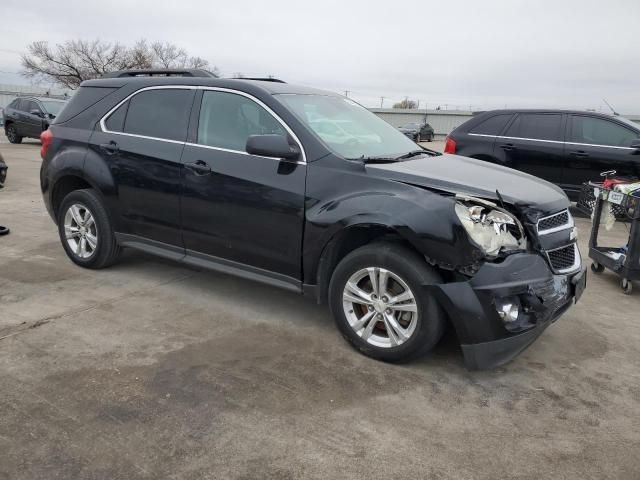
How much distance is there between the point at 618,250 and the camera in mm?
5316

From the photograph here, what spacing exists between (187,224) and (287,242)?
970 mm

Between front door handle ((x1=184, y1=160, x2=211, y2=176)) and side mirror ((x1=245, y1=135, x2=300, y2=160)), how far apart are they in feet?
1.72

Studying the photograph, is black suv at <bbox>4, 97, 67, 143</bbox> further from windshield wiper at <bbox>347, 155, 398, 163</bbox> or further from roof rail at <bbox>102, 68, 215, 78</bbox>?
windshield wiper at <bbox>347, 155, 398, 163</bbox>

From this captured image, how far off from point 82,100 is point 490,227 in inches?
156

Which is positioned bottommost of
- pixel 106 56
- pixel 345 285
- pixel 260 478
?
pixel 260 478

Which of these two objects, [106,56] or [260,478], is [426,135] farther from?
[260,478]

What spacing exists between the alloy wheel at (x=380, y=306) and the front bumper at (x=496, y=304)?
0.25 metres

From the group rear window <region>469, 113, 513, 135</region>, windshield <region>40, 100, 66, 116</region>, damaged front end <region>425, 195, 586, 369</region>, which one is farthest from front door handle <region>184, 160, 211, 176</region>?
windshield <region>40, 100, 66, 116</region>

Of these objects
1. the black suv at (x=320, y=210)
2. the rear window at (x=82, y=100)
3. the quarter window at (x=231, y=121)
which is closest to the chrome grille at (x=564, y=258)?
the black suv at (x=320, y=210)

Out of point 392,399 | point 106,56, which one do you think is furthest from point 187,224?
point 106,56

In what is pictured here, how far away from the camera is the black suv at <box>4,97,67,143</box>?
16672 millimetres

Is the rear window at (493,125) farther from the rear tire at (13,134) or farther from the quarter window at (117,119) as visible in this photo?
the rear tire at (13,134)

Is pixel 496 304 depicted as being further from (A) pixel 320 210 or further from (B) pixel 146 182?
(B) pixel 146 182

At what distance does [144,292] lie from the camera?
4520 millimetres
